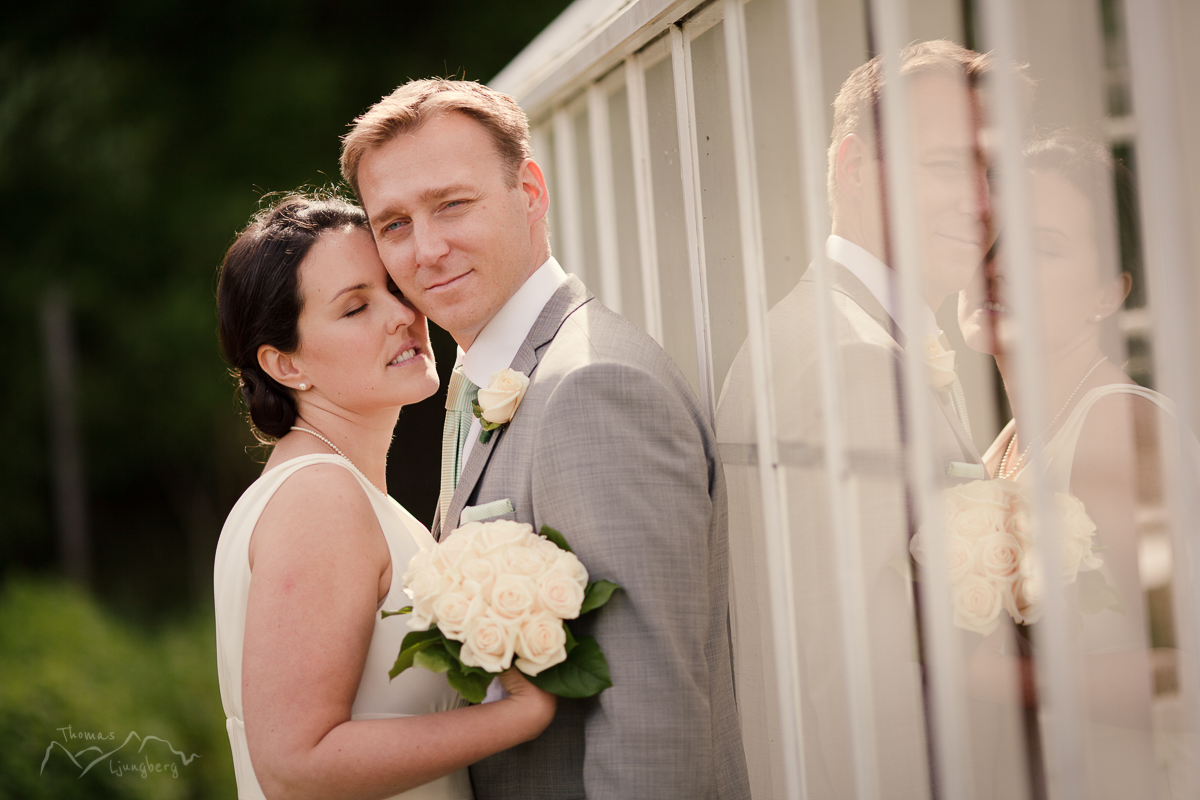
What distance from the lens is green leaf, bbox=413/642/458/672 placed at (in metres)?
1.65

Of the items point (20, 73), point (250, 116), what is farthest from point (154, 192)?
point (20, 73)

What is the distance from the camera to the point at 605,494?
1698 millimetres

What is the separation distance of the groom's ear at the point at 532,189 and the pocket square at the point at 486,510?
0.74 metres

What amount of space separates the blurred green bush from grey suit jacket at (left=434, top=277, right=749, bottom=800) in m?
4.03

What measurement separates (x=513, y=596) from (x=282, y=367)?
3.26ft

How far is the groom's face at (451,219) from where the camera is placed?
2115mm

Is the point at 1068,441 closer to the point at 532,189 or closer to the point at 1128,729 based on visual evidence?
the point at 1128,729

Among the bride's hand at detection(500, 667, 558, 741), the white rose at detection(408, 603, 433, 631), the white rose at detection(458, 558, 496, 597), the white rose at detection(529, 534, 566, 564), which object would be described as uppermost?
the white rose at detection(529, 534, 566, 564)

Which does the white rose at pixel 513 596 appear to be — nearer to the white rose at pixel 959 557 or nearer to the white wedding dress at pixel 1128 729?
the white rose at pixel 959 557

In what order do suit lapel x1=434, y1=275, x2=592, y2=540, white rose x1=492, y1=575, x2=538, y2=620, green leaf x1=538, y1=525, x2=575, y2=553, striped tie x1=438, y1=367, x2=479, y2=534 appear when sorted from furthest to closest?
striped tie x1=438, y1=367, x2=479, y2=534, suit lapel x1=434, y1=275, x2=592, y2=540, green leaf x1=538, y1=525, x2=575, y2=553, white rose x1=492, y1=575, x2=538, y2=620

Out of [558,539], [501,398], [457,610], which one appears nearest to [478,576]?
[457,610]

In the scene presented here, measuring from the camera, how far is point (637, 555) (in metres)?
1.69

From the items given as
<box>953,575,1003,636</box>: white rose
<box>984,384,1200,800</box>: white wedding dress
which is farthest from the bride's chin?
<box>984,384,1200,800</box>: white wedding dress

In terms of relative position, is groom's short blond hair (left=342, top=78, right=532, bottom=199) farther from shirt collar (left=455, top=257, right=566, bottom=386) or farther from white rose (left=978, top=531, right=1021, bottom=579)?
white rose (left=978, top=531, right=1021, bottom=579)
